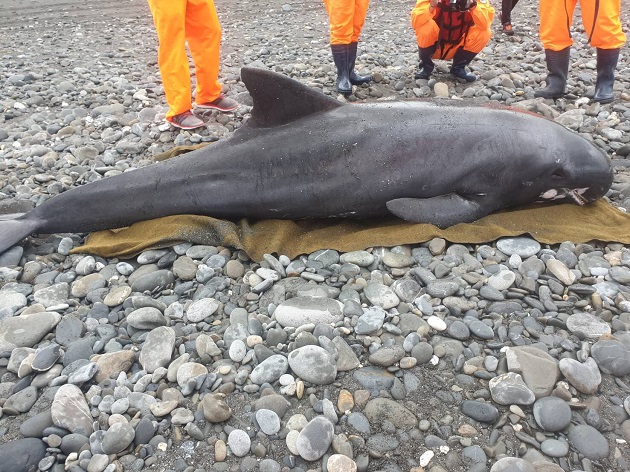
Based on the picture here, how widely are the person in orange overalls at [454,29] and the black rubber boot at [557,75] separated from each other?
1.02 meters

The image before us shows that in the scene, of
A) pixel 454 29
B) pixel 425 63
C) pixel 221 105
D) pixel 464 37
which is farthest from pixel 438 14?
pixel 221 105

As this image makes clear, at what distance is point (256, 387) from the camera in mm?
2922

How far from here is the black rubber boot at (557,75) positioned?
700 centimetres

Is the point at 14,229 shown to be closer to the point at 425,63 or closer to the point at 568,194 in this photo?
the point at 568,194

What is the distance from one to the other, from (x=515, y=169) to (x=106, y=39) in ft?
33.0

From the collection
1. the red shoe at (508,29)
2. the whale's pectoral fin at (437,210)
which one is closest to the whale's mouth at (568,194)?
the whale's pectoral fin at (437,210)

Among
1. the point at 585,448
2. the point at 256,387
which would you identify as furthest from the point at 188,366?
the point at 585,448

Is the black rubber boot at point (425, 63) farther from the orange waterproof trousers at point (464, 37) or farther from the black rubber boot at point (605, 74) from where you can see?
the black rubber boot at point (605, 74)

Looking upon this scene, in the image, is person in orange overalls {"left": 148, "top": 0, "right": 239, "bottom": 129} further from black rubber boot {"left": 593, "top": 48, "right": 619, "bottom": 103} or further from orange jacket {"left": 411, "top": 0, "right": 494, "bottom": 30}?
black rubber boot {"left": 593, "top": 48, "right": 619, "bottom": 103}

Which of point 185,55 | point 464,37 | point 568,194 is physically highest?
point 185,55

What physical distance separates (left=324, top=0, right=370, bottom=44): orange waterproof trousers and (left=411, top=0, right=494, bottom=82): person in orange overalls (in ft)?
2.76

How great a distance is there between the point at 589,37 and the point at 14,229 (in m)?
6.85

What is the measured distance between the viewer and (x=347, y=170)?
14.4 ft

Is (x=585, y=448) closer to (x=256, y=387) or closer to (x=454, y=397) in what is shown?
(x=454, y=397)
